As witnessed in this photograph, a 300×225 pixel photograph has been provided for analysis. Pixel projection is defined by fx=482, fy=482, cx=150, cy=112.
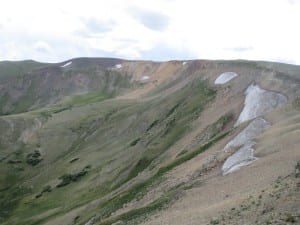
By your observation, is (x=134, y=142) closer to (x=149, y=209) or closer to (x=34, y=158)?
(x=34, y=158)

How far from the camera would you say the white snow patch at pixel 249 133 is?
178 feet

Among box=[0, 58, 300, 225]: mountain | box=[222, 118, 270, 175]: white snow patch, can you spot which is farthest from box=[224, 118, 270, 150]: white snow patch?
box=[0, 58, 300, 225]: mountain

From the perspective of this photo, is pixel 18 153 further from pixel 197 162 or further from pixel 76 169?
pixel 197 162

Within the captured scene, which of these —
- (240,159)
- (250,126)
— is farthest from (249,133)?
(240,159)

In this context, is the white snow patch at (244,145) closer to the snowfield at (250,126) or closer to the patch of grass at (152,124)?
the snowfield at (250,126)

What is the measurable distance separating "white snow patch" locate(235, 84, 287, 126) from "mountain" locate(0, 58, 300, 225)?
20 centimetres

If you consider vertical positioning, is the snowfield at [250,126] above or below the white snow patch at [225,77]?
below

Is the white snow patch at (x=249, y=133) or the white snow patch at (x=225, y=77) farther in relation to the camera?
the white snow patch at (x=225, y=77)

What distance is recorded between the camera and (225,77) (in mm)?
102188

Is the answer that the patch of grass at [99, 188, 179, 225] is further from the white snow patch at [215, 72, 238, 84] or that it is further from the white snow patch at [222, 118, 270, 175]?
the white snow patch at [215, 72, 238, 84]

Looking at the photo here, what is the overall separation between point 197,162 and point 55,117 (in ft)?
343

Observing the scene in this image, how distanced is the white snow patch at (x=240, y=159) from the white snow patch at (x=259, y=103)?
2201cm

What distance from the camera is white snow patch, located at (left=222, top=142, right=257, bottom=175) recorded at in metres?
44.7

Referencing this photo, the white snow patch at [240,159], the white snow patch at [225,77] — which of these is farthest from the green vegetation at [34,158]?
the white snow patch at [240,159]
